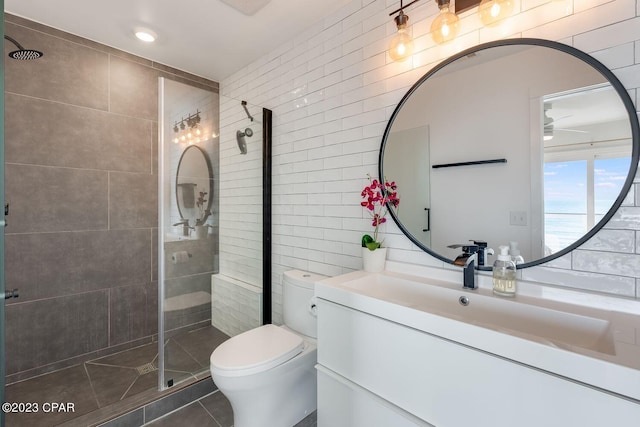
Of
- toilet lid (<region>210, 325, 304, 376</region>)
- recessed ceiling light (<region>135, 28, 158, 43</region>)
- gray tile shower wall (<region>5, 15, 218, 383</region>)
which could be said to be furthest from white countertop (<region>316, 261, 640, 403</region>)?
recessed ceiling light (<region>135, 28, 158, 43</region>)

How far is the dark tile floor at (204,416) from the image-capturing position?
1739 millimetres

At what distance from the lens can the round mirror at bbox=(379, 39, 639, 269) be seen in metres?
1.08

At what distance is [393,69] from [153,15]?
1.65 metres

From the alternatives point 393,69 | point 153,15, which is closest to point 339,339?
point 393,69

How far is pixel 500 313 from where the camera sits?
1157 millimetres

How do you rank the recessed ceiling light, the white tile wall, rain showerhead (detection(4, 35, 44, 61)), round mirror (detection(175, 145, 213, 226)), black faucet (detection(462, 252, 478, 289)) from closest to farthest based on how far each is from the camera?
the white tile wall
black faucet (detection(462, 252, 478, 289))
rain showerhead (detection(4, 35, 44, 61))
round mirror (detection(175, 145, 213, 226))
the recessed ceiling light

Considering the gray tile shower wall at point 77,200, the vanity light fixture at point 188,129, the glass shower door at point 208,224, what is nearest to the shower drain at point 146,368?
the gray tile shower wall at point 77,200

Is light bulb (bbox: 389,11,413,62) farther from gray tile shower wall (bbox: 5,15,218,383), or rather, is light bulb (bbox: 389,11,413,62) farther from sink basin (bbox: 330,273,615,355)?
gray tile shower wall (bbox: 5,15,218,383)

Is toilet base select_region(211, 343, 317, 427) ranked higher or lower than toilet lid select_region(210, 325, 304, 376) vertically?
lower

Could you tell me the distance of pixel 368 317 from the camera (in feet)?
3.88

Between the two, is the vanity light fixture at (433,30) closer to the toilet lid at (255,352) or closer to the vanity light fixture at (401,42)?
the vanity light fixture at (401,42)

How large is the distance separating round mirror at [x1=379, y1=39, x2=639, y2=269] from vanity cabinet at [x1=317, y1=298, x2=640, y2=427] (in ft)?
1.78

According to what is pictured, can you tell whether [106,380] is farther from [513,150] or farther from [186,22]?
[513,150]

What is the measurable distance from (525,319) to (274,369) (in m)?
1.15
